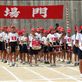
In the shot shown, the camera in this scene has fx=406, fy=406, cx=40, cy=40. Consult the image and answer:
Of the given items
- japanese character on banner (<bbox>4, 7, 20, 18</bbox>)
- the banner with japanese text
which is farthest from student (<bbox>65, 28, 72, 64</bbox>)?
japanese character on banner (<bbox>4, 7, 20, 18</bbox>)

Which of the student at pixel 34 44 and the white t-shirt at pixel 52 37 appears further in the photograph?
the white t-shirt at pixel 52 37

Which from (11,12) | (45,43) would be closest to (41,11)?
(11,12)

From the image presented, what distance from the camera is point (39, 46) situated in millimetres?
15641

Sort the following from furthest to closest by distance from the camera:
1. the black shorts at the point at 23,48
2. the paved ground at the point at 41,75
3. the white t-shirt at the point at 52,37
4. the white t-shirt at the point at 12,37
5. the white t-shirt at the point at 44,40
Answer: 1. the black shorts at the point at 23,48
2. the white t-shirt at the point at 44,40
3. the white t-shirt at the point at 52,37
4. the white t-shirt at the point at 12,37
5. the paved ground at the point at 41,75

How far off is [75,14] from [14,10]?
20.8ft

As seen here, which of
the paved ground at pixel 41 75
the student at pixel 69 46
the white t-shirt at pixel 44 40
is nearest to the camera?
the paved ground at pixel 41 75

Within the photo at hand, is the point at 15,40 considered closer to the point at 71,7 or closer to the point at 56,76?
the point at 56,76

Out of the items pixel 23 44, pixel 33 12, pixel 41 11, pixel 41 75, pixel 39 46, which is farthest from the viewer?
pixel 33 12

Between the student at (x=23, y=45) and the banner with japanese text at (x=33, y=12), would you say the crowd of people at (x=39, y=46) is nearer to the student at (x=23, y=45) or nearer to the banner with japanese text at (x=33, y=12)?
the student at (x=23, y=45)

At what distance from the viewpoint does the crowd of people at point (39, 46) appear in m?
15.6

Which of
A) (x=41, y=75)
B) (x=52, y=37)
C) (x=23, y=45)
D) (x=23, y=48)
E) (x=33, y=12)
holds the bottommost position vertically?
(x=41, y=75)

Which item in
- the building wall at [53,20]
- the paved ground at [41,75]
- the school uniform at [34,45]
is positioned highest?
the building wall at [53,20]

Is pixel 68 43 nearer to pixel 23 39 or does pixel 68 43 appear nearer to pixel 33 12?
pixel 23 39

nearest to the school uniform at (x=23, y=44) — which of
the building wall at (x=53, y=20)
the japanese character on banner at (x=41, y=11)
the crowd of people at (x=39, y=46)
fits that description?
the crowd of people at (x=39, y=46)
